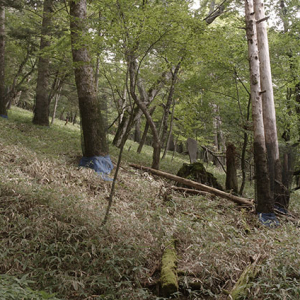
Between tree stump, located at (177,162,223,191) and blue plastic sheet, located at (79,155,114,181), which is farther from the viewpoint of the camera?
tree stump, located at (177,162,223,191)

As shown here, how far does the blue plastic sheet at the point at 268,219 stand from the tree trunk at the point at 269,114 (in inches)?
35.8

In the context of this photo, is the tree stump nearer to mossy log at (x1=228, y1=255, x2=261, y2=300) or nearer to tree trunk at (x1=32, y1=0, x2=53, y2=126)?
mossy log at (x1=228, y1=255, x2=261, y2=300)

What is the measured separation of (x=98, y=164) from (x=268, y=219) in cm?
428

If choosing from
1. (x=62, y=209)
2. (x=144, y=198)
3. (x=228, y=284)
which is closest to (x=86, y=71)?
(x=144, y=198)

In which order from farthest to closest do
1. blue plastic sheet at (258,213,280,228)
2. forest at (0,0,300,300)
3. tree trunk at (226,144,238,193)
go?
1. tree trunk at (226,144,238,193)
2. blue plastic sheet at (258,213,280,228)
3. forest at (0,0,300,300)

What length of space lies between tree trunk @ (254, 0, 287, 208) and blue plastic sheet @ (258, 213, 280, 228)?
2.98 feet

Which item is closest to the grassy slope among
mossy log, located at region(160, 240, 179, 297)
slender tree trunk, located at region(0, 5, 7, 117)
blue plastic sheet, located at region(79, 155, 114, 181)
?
mossy log, located at region(160, 240, 179, 297)

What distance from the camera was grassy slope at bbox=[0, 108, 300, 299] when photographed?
10.7ft

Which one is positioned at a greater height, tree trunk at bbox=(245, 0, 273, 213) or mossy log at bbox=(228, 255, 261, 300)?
tree trunk at bbox=(245, 0, 273, 213)

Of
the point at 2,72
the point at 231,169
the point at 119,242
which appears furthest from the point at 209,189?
the point at 2,72

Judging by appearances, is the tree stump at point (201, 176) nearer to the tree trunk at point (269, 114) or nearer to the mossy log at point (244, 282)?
the tree trunk at point (269, 114)

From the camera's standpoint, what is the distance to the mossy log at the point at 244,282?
9.75 feet

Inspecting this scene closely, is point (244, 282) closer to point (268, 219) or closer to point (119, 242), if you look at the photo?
point (119, 242)

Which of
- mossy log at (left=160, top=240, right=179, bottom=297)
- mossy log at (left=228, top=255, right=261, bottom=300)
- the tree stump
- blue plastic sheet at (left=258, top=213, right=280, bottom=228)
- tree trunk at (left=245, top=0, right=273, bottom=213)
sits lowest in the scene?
mossy log at (left=160, top=240, right=179, bottom=297)
